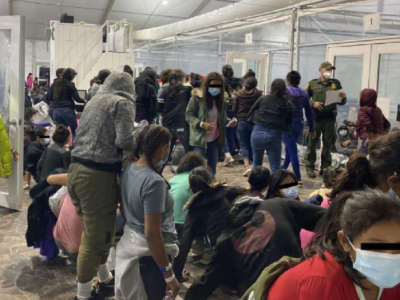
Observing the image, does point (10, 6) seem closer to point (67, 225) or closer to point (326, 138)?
point (326, 138)

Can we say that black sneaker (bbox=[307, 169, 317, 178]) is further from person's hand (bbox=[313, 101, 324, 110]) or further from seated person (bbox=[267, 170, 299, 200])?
seated person (bbox=[267, 170, 299, 200])

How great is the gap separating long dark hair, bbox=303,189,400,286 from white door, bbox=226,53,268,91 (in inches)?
335

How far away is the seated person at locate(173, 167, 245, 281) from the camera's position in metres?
2.89

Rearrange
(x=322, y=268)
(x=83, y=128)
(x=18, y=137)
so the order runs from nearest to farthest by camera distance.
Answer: (x=322, y=268), (x=83, y=128), (x=18, y=137)

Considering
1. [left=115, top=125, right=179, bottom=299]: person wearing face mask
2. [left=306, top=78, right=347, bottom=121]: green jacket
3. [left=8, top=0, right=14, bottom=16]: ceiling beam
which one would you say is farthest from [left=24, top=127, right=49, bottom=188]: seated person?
[left=8, top=0, right=14, bottom=16]: ceiling beam

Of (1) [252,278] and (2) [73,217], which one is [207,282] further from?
(2) [73,217]

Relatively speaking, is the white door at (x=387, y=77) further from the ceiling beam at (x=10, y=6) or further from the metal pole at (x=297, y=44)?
the ceiling beam at (x=10, y=6)

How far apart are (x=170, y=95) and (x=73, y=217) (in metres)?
3.23

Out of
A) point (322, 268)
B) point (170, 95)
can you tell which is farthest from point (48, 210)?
point (170, 95)

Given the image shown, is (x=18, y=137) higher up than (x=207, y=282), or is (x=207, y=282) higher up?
(x=18, y=137)

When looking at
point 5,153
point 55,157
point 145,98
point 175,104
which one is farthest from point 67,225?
point 175,104

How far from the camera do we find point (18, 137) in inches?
179

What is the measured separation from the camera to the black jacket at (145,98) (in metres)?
5.89

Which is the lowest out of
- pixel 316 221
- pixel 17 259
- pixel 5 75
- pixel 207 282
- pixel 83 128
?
pixel 17 259
